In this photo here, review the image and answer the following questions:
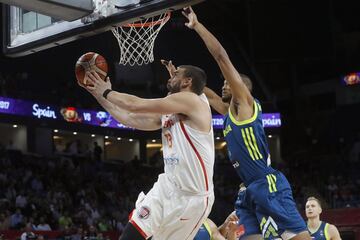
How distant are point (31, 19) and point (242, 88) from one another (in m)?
2.43

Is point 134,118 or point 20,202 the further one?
point 20,202

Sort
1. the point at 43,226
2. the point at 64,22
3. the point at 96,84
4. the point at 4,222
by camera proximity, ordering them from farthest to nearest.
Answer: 1. the point at 43,226
2. the point at 4,222
3. the point at 64,22
4. the point at 96,84

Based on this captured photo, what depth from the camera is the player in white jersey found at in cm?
482

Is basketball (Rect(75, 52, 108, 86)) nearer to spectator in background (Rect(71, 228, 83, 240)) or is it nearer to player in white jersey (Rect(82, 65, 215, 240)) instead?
player in white jersey (Rect(82, 65, 215, 240))

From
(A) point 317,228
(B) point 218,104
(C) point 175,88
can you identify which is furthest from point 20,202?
(C) point 175,88

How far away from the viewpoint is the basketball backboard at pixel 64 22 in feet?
19.2

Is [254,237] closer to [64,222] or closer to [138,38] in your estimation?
[138,38]

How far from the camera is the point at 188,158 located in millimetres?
4914

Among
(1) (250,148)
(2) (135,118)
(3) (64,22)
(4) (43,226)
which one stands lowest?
(4) (43,226)

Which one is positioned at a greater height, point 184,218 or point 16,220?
point 184,218

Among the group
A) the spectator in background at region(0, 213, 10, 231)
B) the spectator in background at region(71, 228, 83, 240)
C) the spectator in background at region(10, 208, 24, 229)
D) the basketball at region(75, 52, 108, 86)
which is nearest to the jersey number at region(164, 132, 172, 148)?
the basketball at region(75, 52, 108, 86)

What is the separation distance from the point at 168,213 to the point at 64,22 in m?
2.55

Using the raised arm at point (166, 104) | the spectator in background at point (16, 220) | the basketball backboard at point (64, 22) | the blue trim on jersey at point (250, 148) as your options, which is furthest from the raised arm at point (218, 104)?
the spectator in background at point (16, 220)

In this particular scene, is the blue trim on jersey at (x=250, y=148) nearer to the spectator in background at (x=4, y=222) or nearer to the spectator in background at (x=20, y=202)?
the spectator in background at (x=4, y=222)
